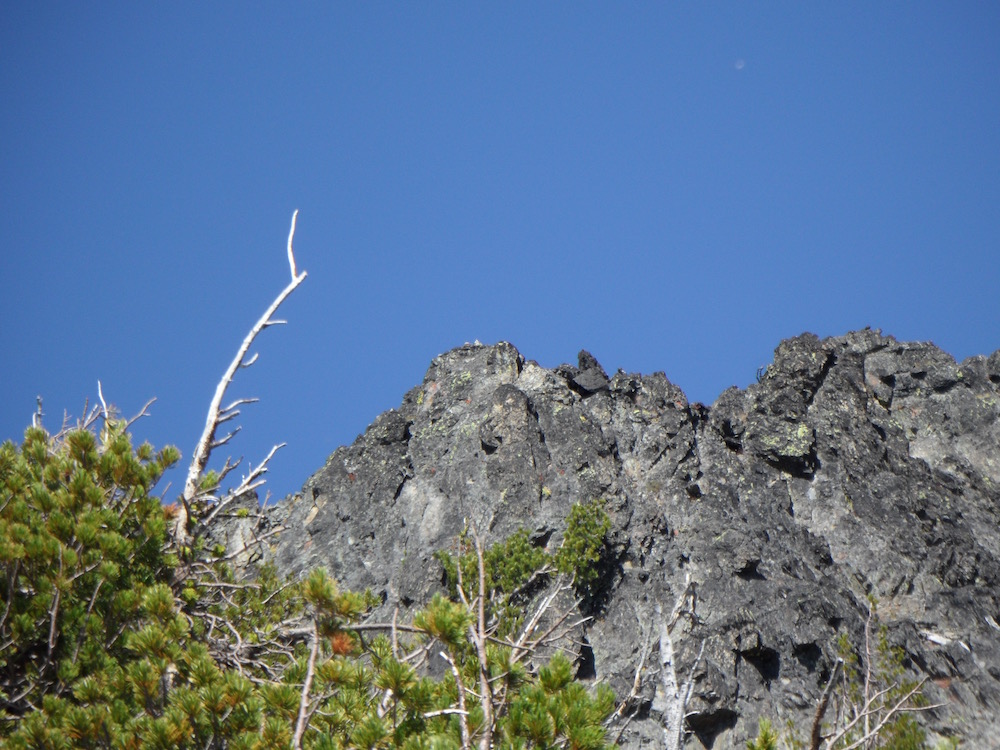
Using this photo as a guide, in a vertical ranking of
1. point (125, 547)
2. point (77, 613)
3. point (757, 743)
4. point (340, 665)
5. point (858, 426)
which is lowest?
point (757, 743)

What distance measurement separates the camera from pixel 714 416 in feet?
92.7

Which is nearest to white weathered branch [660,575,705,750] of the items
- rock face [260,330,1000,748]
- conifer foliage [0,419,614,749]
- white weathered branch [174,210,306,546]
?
conifer foliage [0,419,614,749]

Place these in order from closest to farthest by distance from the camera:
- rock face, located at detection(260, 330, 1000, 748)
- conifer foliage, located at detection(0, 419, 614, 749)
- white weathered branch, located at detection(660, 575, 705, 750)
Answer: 1. conifer foliage, located at detection(0, 419, 614, 749)
2. white weathered branch, located at detection(660, 575, 705, 750)
3. rock face, located at detection(260, 330, 1000, 748)

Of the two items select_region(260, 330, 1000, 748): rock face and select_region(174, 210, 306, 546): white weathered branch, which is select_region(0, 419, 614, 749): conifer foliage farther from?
select_region(260, 330, 1000, 748): rock face

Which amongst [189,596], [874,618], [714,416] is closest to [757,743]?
[189,596]

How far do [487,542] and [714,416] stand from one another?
899 cm

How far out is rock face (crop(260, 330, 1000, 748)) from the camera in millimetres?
20938

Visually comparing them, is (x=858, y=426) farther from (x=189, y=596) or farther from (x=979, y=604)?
(x=189, y=596)

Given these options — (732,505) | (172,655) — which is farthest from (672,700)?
(732,505)

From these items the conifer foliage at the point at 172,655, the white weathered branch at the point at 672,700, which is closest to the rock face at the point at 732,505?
the white weathered branch at the point at 672,700

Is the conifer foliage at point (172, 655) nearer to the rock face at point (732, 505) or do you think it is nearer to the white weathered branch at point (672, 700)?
the white weathered branch at point (672, 700)

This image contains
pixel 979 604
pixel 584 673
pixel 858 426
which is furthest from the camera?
pixel 858 426

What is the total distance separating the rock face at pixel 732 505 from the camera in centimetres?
2094

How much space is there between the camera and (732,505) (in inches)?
974
